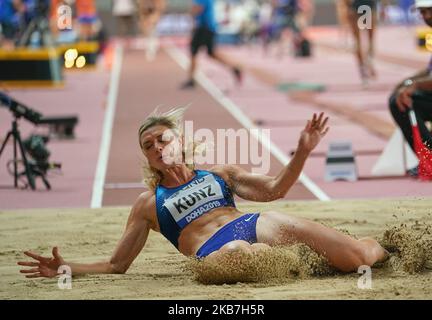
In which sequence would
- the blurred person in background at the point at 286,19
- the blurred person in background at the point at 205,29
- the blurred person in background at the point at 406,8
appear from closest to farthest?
1. the blurred person in background at the point at 205,29
2. the blurred person in background at the point at 286,19
3. the blurred person in background at the point at 406,8

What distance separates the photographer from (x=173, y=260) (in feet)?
28.0

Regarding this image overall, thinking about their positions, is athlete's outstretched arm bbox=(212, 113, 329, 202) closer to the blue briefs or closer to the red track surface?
the blue briefs

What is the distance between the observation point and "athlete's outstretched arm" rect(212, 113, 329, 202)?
709 cm

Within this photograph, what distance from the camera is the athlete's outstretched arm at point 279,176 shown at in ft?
23.2

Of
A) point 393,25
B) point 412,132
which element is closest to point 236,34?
point 393,25

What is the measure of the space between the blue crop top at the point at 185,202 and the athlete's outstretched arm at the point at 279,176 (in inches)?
5.0

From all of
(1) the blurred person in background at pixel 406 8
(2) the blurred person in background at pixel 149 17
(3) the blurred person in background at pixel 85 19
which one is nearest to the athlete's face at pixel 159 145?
(3) the blurred person in background at pixel 85 19

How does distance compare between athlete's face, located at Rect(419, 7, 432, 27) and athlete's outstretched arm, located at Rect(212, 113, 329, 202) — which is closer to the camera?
athlete's outstretched arm, located at Rect(212, 113, 329, 202)

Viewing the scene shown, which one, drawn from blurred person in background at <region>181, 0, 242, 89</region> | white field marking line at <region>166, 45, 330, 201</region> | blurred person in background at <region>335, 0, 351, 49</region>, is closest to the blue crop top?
white field marking line at <region>166, 45, 330, 201</region>

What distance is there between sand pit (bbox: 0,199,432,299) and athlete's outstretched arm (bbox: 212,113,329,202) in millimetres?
366

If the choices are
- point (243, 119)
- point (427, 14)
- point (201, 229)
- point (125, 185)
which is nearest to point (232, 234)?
point (201, 229)

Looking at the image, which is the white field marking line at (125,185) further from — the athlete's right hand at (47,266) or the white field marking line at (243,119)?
the athlete's right hand at (47,266)

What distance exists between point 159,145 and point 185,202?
0.37 metres

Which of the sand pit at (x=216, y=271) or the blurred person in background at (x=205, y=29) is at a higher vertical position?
the sand pit at (x=216, y=271)
